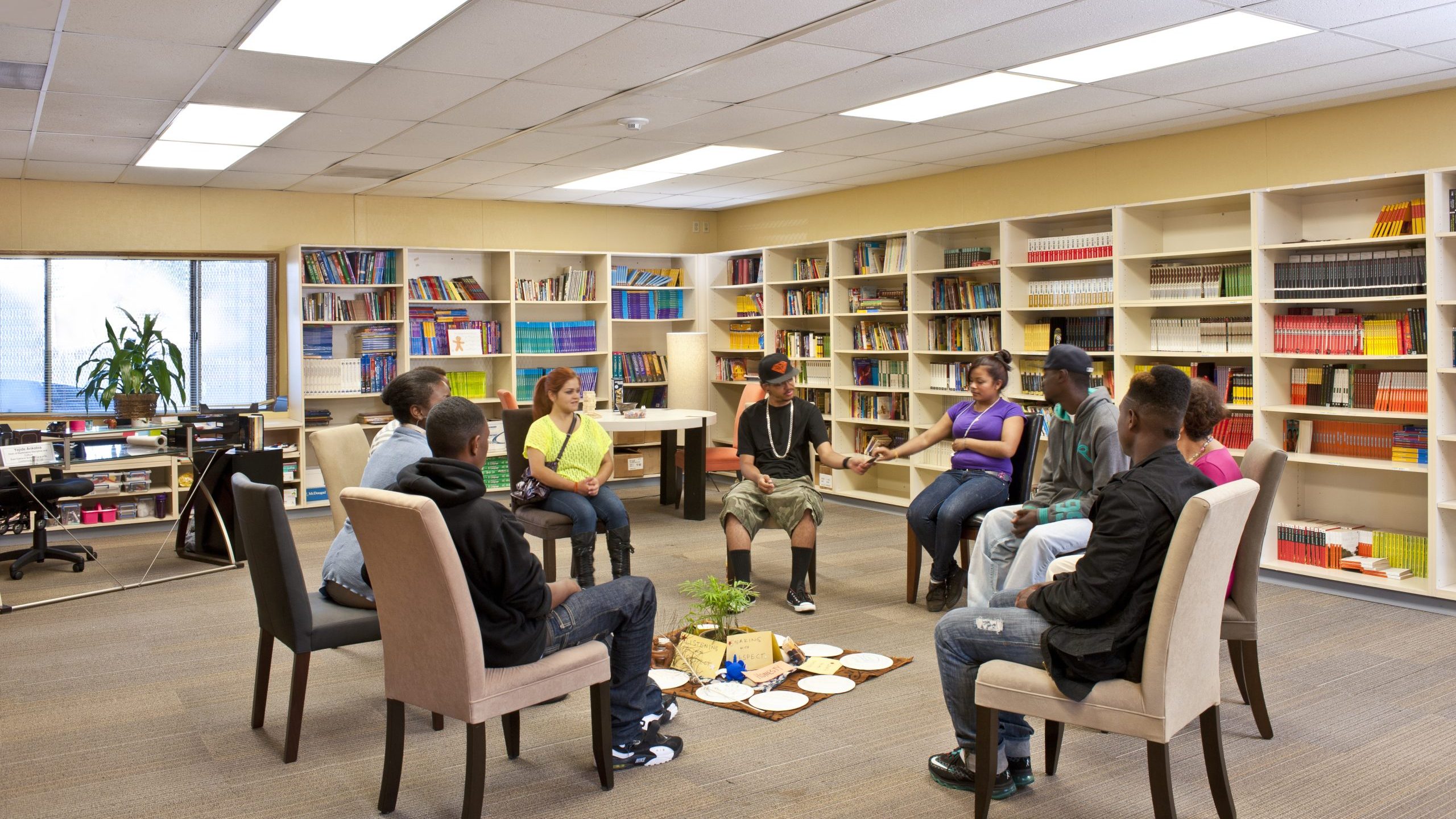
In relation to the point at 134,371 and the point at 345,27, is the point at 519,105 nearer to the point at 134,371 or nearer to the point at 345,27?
the point at 345,27

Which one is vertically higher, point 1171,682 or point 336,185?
point 336,185

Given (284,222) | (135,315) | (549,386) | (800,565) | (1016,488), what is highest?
(284,222)

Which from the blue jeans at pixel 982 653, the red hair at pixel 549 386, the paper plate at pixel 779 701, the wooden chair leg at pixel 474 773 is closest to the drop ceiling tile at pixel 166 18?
the red hair at pixel 549 386

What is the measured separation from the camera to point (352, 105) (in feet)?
18.2

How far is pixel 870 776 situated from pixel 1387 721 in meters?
1.95

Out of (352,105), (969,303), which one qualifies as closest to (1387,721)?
(969,303)

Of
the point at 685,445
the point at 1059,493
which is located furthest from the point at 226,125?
the point at 1059,493

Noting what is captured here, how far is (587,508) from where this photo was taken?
5.39 meters

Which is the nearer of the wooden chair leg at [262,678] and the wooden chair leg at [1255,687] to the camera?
the wooden chair leg at [1255,687]

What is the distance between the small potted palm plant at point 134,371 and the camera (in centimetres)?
762

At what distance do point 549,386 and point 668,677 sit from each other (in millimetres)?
1859

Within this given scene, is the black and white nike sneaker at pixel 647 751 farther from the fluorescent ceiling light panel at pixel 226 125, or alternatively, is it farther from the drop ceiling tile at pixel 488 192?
the drop ceiling tile at pixel 488 192

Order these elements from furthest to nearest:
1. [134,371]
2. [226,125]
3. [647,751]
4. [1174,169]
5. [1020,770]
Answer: [134,371] < [1174,169] < [226,125] < [647,751] < [1020,770]

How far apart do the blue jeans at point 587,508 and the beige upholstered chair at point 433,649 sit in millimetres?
2243
